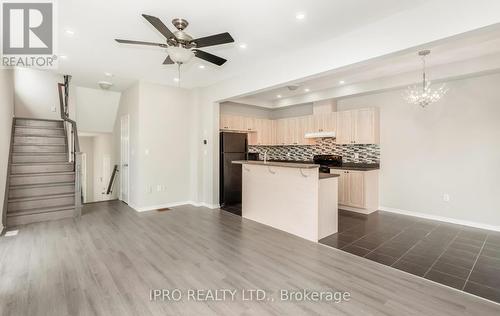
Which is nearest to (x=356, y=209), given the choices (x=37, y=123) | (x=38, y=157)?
(x=38, y=157)

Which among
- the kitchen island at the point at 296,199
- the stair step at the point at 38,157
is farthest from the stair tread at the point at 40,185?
the kitchen island at the point at 296,199

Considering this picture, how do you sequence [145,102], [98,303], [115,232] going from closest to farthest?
[98,303] < [115,232] < [145,102]

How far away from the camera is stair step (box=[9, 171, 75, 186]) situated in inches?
180

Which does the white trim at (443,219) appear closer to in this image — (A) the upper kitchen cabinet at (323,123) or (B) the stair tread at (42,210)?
(A) the upper kitchen cabinet at (323,123)

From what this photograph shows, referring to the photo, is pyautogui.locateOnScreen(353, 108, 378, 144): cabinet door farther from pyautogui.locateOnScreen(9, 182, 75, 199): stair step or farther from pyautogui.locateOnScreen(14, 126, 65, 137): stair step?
pyautogui.locateOnScreen(14, 126, 65, 137): stair step

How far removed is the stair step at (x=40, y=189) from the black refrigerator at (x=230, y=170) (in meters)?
3.19

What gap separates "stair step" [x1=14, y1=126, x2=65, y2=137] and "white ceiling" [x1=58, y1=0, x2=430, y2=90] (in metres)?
2.36

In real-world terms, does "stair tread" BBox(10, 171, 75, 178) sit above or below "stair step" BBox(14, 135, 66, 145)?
below

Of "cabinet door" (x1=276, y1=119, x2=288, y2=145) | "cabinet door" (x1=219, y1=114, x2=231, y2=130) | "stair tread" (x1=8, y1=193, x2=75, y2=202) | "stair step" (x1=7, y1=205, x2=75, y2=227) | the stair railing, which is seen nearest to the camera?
"stair step" (x1=7, y1=205, x2=75, y2=227)

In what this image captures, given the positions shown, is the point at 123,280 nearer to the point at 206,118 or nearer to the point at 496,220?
the point at 206,118

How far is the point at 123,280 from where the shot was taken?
8.11ft

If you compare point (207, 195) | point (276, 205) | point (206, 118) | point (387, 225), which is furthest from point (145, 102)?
point (387, 225)

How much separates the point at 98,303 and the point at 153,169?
3647 mm

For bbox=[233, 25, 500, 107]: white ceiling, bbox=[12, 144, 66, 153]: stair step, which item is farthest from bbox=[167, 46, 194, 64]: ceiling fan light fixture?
bbox=[12, 144, 66, 153]: stair step
